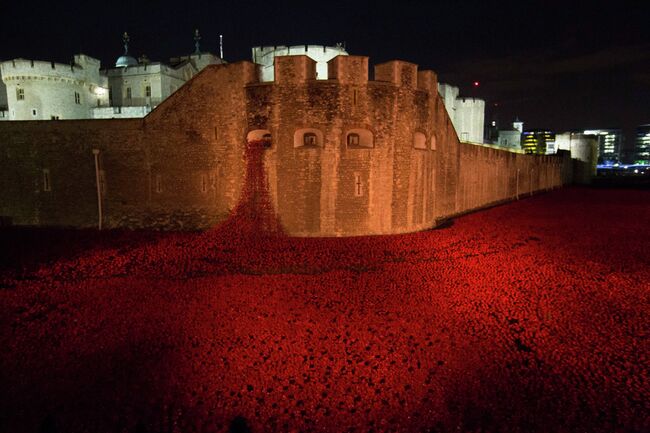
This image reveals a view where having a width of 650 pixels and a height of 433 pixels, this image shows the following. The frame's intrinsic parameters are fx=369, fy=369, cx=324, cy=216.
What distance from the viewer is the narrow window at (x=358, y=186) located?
14447 mm

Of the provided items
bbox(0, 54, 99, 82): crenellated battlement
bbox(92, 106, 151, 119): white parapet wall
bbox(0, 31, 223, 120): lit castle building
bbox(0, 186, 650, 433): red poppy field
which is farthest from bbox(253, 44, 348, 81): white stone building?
bbox(0, 186, 650, 433): red poppy field

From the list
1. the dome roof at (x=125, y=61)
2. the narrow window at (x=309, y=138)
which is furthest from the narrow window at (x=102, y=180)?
the dome roof at (x=125, y=61)

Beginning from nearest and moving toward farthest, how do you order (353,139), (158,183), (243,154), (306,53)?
1. (243,154)
2. (353,139)
3. (158,183)
4. (306,53)

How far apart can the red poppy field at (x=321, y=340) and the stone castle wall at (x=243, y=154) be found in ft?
9.89

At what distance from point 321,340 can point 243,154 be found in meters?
9.63

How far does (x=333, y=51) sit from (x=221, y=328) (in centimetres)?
3294

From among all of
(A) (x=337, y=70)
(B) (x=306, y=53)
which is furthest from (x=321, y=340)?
(B) (x=306, y=53)

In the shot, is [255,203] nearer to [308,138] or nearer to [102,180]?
[308,138]

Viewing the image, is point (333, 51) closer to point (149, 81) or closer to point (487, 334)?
point (149, 81)

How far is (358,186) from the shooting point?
47.6ft

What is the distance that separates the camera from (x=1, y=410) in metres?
4.91

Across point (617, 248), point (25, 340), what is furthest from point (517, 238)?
point (25, 340)

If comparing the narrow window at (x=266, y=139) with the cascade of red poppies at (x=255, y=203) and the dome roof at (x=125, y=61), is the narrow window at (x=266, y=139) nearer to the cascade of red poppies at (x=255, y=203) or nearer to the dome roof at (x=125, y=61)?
the cascade of red poppies at (x=255, y=203)

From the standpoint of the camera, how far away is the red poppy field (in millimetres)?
4906
